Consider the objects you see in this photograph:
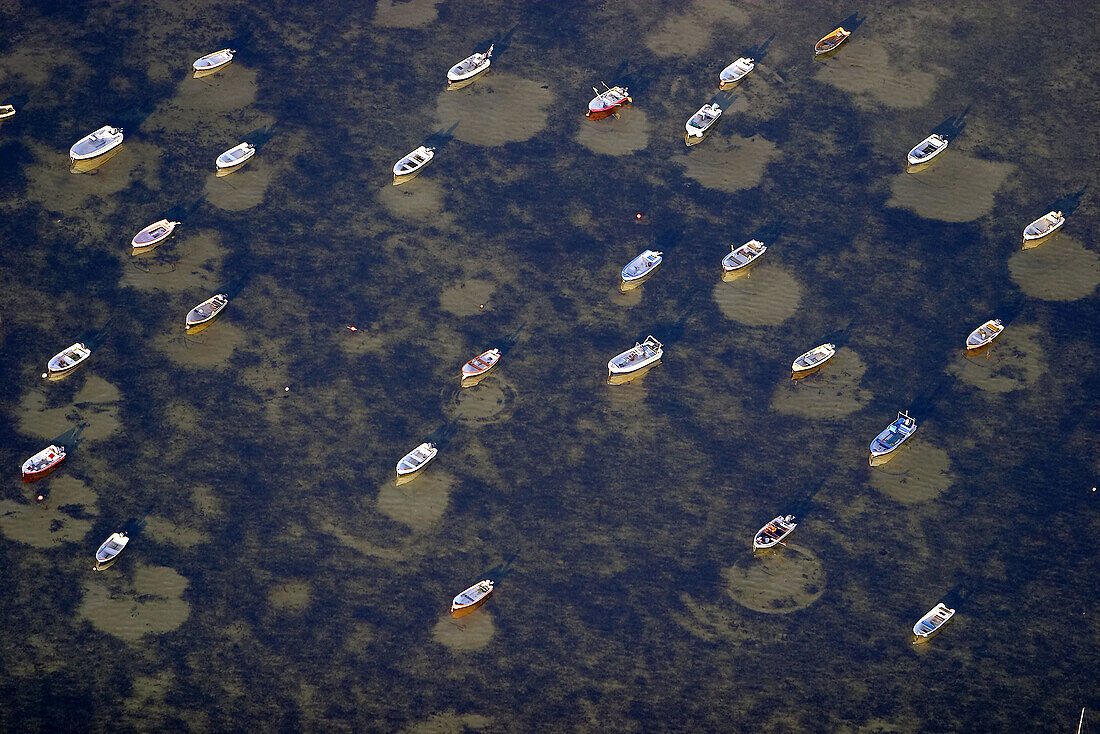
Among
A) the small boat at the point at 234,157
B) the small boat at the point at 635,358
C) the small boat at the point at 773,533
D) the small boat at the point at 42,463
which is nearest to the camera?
the small boat at the point at 773,533

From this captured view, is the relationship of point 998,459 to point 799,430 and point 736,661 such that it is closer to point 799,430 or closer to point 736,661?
point 799,430

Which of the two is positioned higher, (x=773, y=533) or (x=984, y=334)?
(x=984, y=334)

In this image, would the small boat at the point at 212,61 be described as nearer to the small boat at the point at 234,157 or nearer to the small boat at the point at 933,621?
the small boat at the point at 234,157

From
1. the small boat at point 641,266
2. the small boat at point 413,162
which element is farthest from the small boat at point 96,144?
the small boat at point 641,266

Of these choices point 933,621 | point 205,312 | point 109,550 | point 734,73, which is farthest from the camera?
point 734,73

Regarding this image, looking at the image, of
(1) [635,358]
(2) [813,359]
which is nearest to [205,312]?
(1) [635,358]

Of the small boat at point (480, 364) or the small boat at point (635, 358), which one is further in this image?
the small boat at point (480, 364)

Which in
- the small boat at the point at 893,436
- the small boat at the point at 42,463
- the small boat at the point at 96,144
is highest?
the small boat at the point at 96,144

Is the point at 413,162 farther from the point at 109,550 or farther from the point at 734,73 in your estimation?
the point at 109,550

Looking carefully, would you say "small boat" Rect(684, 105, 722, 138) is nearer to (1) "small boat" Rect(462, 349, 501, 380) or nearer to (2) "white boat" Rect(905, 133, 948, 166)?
(2) "white boat" Rect(905, 133, 948, 166)
